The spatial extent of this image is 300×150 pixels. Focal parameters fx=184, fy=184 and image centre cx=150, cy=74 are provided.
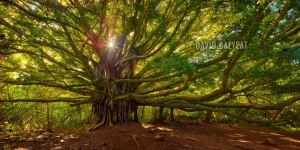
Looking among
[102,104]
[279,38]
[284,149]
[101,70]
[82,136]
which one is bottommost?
[284,149]

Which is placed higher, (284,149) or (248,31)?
(248,31)

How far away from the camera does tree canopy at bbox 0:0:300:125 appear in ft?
9.31

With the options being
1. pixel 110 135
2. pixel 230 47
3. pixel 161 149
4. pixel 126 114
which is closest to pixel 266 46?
pixel 230 47

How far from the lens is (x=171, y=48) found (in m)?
4.22

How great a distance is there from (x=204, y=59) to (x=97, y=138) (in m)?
3.16

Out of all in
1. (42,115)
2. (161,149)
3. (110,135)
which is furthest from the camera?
(42,115)

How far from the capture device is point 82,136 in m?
4.52

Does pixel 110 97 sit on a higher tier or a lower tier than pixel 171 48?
lower

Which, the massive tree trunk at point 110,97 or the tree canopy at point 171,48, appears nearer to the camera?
the tree canopy at point 171,48

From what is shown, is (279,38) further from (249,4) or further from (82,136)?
(82,136)

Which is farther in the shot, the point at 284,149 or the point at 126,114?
the point at 126,114

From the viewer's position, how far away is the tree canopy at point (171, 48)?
9.31 feet

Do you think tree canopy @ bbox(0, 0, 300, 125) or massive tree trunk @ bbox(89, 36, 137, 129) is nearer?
tree canopy @ bbox(0, 0, 300, 125)

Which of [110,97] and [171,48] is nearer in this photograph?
[171,48]
